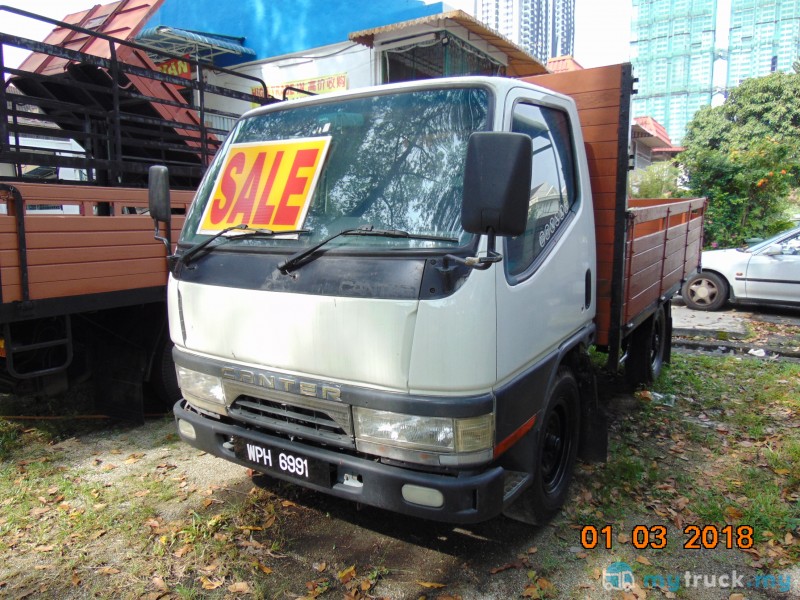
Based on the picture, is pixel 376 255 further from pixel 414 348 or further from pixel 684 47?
pixel 684 47

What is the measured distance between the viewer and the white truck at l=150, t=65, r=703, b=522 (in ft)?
7.54

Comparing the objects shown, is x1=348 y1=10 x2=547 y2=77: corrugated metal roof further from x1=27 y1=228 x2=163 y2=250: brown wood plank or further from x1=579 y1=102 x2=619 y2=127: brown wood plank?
x1=27 y1=228 x2=163 y2=250: brown wood plank

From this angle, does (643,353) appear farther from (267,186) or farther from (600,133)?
(267,186)

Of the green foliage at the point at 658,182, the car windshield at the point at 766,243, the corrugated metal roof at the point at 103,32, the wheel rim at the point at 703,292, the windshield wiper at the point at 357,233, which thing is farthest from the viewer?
the green foliage at the point at 658,182

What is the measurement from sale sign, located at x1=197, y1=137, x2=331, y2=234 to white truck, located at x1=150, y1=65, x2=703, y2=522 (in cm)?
1

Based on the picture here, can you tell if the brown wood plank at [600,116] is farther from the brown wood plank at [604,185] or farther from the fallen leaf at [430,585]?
the fallen leaf at [430,585]

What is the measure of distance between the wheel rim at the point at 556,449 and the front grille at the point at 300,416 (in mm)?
1211

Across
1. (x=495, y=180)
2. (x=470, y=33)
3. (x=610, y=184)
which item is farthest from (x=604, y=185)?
(x=470, y=33)

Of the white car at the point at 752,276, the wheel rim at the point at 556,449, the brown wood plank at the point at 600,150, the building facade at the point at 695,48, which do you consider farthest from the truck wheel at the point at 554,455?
the building facade at the point at 695,48

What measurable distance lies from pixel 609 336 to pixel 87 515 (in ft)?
11.0

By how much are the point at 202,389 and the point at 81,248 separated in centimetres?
153

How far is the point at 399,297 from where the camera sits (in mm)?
2307

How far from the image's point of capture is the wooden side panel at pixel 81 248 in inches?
134

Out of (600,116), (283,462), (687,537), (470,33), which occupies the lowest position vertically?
(687,537)
